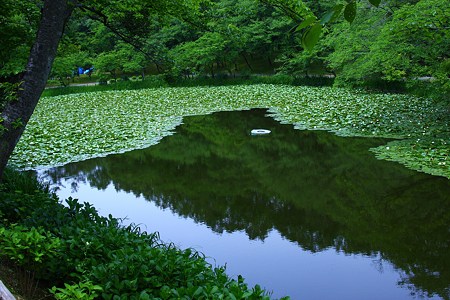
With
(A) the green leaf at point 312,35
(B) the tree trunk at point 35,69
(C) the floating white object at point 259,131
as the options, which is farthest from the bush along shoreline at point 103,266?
(C) the floating white object at point 259,131

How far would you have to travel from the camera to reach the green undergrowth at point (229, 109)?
10.3m

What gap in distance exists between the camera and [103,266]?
10.6 ft

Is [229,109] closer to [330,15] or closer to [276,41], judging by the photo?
[276,41]

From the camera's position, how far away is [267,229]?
6566mm

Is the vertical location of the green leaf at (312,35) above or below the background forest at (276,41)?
below

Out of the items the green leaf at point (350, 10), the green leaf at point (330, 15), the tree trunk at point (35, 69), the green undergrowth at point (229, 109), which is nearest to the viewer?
the green leaf at point (330, 15)

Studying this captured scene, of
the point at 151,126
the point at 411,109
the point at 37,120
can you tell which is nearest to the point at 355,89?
the point at 411,109

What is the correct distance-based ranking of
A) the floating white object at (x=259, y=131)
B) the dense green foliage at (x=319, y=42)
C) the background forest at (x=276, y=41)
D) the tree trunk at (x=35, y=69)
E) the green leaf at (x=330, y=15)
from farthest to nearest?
the floating white object at (x=259, y=131)
the background forest at (x=276, y=41)
the dense green foliage at (x=319, y=42)
the tree trunk at (x=35, y=69)
the green leaf at (x=330, y=15)

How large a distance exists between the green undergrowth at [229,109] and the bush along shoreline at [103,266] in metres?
6.29

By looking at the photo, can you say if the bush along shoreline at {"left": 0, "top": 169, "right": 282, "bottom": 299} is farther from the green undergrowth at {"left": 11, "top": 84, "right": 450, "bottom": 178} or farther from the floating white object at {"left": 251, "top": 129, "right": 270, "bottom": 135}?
the floating white object at {"left": 251, "top": 129, "right": 270, "bottom": 135}

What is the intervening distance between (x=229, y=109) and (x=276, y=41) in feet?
37.2

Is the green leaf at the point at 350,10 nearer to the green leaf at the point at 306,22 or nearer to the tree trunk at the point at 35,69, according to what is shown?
the green leaf at the point at 306,22

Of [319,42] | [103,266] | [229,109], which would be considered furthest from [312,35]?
[319,42]

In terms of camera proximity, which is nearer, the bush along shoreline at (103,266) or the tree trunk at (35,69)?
the bush along shoreline at (103,266)
